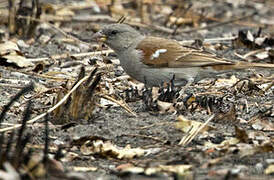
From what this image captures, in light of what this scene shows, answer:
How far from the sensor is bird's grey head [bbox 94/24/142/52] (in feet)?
19.1

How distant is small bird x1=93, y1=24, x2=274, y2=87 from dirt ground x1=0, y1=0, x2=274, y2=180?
18 cm

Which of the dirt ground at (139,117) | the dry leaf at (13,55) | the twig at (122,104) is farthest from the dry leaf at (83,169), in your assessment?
the dry leaf at (13,55)

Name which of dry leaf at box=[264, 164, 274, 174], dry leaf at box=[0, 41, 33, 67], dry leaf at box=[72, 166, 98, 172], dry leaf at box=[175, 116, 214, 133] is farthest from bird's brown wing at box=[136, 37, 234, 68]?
dry leaf at box=[264, 164, 274, 174]

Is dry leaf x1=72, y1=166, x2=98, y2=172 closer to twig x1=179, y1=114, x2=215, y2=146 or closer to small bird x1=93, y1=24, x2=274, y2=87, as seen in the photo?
twig x1=179, y1=114, x2=215, y2=146

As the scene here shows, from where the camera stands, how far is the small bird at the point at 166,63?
5.54 metres

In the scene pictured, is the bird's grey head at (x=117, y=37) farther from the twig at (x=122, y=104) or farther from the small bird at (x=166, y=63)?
the twig at (x=122, y=104)

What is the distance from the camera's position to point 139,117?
182 inches

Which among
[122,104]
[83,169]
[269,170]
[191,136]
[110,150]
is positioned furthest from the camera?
[122,104]

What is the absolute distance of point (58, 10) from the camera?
8961 millimetres

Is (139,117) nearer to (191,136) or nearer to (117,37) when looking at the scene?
(191,136)

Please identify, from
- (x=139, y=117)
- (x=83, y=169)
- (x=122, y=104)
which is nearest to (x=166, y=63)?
(x=122, y=104)

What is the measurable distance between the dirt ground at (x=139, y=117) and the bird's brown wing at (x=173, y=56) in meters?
0.29

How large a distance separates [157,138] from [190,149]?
0.28 meters

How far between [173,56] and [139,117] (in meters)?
1.23
